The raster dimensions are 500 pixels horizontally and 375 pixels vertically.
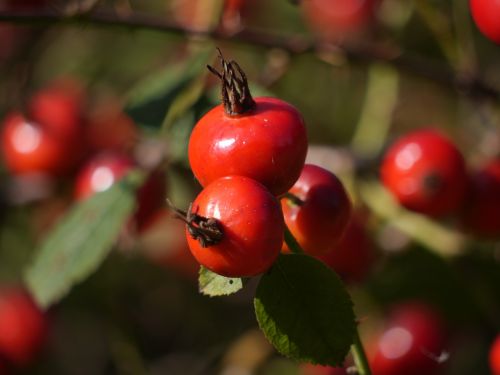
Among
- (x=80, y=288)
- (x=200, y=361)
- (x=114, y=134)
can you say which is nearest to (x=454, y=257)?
(x=200, y=361)

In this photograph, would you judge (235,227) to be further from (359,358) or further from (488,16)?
(488,16)

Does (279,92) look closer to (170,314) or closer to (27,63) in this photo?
(27,63)

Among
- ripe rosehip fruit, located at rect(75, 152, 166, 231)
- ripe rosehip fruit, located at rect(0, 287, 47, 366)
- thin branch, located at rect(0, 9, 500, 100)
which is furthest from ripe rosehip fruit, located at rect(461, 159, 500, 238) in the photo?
ripe rosehip fruit, located at rect(0, 287, 47, 366)

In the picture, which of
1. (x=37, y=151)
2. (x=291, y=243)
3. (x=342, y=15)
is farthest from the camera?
(x=342, y=15)

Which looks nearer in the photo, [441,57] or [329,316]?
[329,316]

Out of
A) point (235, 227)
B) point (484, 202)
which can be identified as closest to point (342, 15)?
point (484, 202)

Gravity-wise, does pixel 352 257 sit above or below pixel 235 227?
below

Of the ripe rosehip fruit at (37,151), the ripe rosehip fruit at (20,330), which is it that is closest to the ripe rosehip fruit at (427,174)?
the ripe rosehip fruit at (37,151)

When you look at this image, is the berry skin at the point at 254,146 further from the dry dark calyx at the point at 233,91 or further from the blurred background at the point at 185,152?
the blurred background at the point at 185,152
